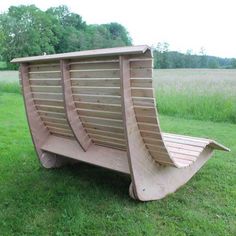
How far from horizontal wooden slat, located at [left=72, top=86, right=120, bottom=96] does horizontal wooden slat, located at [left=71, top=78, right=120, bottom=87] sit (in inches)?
1.3

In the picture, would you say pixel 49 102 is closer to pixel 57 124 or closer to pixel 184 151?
pixel 57 124

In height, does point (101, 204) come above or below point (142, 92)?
below

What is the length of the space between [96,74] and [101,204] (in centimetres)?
119

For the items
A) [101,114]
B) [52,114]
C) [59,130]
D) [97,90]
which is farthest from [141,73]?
[59,130]

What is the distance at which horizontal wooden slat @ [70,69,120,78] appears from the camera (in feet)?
9.12

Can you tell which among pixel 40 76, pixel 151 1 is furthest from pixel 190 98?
pixel 40 76

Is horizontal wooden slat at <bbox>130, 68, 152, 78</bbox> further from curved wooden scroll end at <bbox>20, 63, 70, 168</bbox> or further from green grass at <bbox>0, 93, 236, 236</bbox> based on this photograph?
curved wooden scroll end at <bbox>20, 63, 70, 168</bbox>

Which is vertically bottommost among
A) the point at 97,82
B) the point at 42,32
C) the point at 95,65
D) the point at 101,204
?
the point at 101,204

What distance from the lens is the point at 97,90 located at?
118 inches

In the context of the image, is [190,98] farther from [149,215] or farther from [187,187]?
[149,215]

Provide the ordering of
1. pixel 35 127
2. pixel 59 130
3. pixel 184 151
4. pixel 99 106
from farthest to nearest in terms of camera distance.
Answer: pixel 35 127 < pixel 59 130 < pixel 184 151 < pixel 99 106

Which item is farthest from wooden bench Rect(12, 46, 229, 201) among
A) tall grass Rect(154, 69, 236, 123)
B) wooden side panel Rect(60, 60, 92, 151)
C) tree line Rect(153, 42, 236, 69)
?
tree line Rect(153, 42, 236, 69)

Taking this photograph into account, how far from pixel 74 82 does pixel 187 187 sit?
1581 millimetres

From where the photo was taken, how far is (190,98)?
8.95m
